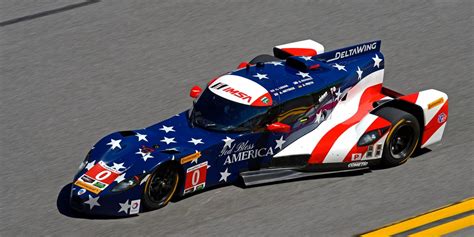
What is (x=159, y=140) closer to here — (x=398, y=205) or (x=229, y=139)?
(x=229, y=139)

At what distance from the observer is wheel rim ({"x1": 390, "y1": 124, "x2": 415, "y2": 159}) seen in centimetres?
1504

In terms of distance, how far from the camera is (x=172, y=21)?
20.2 metres

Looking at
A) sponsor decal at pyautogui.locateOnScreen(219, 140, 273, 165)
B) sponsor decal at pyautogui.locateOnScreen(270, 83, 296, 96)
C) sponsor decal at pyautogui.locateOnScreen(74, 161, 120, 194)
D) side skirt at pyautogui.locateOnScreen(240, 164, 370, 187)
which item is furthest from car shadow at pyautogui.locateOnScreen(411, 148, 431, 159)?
sponsor decal at pyautogui.locateOnScreen(74, 161, 120, 194)

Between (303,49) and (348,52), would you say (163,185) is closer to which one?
(348,52)

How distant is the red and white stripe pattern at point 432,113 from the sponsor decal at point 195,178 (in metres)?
3.41

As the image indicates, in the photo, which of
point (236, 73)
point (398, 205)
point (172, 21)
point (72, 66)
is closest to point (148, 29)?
point (172, 21)

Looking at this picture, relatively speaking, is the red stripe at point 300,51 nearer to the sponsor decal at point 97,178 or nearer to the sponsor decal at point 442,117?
the sponsor decal at point 442,117

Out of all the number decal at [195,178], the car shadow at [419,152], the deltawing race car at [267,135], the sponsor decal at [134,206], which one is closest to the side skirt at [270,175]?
the deltawing race car at [267,135]

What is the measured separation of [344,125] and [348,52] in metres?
1.55

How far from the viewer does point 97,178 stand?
1345 centimetres

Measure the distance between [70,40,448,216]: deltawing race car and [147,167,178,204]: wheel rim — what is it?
1 cm

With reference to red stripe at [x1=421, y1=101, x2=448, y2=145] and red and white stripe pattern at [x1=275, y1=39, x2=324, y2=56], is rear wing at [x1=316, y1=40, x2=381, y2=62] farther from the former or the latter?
red stripe at [x1=421, y1=101, x2=448, y2=145]

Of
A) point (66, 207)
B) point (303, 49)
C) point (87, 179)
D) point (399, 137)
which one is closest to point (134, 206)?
point (87, 179)

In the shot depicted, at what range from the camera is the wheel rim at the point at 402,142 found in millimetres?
15039
